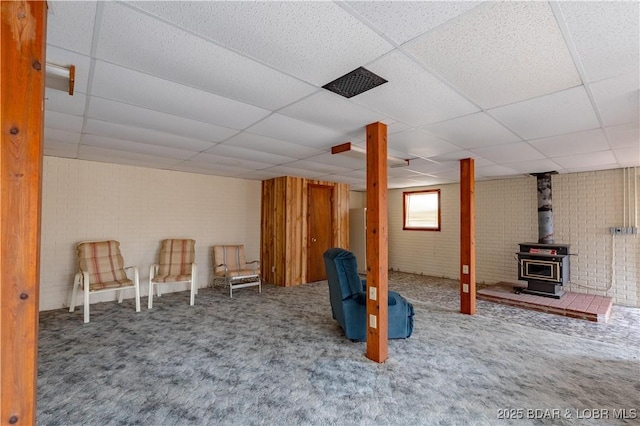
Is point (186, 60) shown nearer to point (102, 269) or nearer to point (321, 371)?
point (321, 371)

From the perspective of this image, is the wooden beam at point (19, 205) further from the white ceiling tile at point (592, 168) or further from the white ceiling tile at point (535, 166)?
the white ceiling tile at point (592, 168)

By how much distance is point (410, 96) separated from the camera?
7.24ft

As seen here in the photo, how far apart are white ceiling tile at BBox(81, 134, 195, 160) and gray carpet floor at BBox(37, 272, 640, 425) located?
2249 mm

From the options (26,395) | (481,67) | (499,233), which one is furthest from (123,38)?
(499,233)

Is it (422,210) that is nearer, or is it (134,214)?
(134,214)

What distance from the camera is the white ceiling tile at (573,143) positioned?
3.08 metres

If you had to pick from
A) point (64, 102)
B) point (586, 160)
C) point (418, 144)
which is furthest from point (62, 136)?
point (586, 160)

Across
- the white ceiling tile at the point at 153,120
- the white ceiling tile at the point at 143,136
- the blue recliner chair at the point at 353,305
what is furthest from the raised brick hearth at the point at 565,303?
the white ceiling tile at the point at 143,136

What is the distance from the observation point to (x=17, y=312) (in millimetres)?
995

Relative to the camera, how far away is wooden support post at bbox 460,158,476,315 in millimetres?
4141

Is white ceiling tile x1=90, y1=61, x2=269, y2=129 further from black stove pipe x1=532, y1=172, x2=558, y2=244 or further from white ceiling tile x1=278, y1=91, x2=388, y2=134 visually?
black stove pipe x1=532, y1=172, x2=558, y2=244

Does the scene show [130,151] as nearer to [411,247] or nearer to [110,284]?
[110,284]

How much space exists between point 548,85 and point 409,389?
2.46m

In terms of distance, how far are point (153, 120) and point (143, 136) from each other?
25.7 inches
